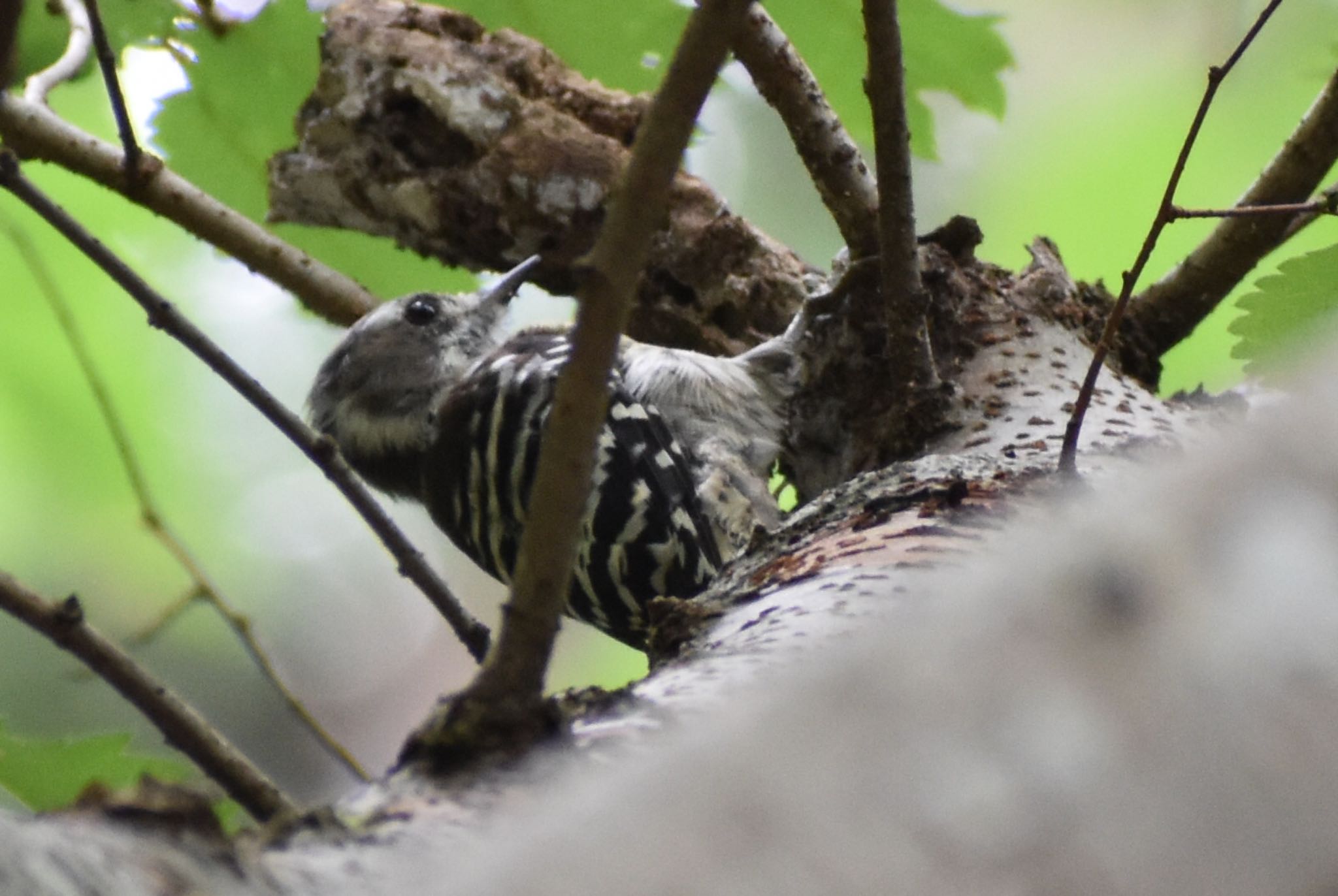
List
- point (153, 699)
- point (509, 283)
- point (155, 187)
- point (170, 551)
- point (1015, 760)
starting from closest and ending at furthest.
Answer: point (1015, 760)
point (153, 699)
point (170, 551)
point (155, 187)
point (509, 283)

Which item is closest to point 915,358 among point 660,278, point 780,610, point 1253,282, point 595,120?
point 1253,282

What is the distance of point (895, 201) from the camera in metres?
1.54

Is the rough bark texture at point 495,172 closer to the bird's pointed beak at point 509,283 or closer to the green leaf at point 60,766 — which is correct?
the bird's pointed beak at point 509,283

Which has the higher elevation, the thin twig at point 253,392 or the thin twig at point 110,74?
the thin twig at point 110,74

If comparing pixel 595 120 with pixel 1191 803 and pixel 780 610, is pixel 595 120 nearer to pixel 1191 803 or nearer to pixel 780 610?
pixel 780 610

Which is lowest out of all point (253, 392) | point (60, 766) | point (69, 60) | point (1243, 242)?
point (60, 766)

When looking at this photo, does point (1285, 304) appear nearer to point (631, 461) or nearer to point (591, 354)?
point (591, 354)

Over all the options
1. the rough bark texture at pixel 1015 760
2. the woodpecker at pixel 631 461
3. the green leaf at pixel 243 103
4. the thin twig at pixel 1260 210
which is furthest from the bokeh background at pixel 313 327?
the rough bark texture at pixel 1015 760

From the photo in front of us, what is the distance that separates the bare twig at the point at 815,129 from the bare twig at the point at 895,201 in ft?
0.86

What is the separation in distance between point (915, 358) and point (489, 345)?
2.23 metres

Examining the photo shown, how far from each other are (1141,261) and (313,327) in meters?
4.65

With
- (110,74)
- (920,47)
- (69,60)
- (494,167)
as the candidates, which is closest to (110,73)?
(110,74)

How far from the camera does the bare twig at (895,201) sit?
1364 millimetres

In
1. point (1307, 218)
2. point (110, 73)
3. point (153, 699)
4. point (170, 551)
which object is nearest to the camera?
point (153, 699)
